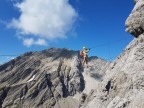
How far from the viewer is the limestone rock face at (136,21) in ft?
125

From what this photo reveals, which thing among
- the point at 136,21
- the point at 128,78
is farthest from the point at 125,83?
the point at 136,21

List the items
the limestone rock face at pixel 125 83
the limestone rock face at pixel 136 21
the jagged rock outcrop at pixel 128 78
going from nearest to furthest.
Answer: the limestone rock face at pixel 125 83, the jagged rock outcrop at pixel 128 78, the limestone rock face at pixel 136 21

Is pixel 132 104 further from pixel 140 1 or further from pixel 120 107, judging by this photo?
pixel 140 1

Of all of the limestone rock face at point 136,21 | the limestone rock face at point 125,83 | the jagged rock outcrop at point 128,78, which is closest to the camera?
the limestone rock face at point 125,83

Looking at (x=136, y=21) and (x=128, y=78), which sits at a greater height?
(x=136, y=21)

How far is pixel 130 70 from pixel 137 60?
1541 mm

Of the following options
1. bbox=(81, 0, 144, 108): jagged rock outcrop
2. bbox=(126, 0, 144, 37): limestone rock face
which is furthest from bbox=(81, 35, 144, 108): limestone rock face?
bbox=(126, 0, 144, 37): limestone rock face

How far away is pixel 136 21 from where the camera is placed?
3866 cm

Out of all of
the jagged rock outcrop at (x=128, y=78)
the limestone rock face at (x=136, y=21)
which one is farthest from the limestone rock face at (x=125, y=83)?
the limestone rock face at (x=136, y=21)

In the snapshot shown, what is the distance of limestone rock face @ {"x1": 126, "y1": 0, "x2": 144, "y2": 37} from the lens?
125 feet

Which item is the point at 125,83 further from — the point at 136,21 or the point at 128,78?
the point at 136,21

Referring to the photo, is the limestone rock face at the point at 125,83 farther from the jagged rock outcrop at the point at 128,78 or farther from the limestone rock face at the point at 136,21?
the limestone rock face at the point at 136,21

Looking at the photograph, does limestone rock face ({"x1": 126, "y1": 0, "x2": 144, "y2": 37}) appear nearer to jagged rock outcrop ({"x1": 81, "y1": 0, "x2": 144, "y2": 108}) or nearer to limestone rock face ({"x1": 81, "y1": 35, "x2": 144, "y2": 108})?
jagged rock outcrop ({"x1": 81, "y1": 0, "x2": 144, "y2": 108})

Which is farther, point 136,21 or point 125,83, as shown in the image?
point 136,21
